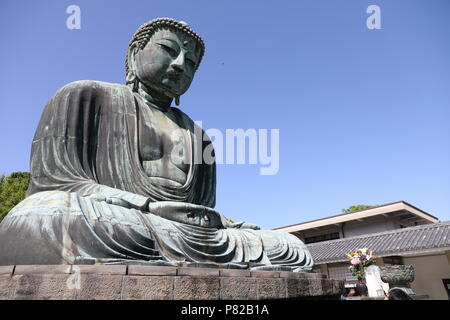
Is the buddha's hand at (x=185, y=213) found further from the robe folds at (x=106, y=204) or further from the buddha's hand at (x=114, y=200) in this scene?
the buddha's hand at (x=114, y=200)

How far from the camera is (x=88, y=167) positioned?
13.5ft

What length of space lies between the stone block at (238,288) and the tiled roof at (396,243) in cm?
1152

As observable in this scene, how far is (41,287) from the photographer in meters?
2.33

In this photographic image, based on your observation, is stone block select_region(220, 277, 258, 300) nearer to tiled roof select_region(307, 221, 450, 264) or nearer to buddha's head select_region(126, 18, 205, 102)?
buddha's head select_region(126, 18, 205, 102)

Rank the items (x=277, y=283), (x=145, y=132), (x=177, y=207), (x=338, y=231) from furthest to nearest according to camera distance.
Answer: (x=338, y=231) < (x=145, y=132) < (x=177, y=207) < (x=277, y=283)

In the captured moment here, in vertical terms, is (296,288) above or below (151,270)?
below

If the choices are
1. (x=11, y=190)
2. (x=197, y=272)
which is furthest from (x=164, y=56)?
(x=11, y=190)

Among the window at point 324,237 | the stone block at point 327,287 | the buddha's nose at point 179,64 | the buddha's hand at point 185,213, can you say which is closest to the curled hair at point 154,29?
the buddha's nose at point 179,64

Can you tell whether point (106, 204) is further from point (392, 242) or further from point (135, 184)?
point (392, 242)

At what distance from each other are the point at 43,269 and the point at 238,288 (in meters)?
1.55
